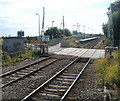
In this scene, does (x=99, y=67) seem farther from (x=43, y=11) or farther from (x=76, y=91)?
(x=43, y=11)

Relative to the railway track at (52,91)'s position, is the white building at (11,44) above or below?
above

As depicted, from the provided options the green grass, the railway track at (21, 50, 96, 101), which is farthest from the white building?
the railway track at (21, 50, 96, 101)

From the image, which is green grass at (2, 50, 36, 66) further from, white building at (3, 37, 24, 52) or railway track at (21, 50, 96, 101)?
railway track at (21, 50, 96, 101)

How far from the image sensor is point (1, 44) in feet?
84.7

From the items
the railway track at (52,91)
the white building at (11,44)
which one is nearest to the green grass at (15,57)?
the white building at (11,44)

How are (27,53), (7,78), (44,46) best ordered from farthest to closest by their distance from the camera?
(44,46) < (27,53) < (7,78)

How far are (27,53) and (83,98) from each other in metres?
16.8

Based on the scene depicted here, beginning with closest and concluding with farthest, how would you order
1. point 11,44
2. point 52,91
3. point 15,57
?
point 52,91 < point 15,57 < point 11,44

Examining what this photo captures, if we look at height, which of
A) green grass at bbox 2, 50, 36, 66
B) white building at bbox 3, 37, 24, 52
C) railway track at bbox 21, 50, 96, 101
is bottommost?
railway track at bbox 21, 50, 96, 101

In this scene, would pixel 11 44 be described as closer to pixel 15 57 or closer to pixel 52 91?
pixel 15 57

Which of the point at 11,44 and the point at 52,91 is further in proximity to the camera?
the point at 11,44

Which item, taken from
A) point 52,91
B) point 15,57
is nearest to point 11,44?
point 15,57

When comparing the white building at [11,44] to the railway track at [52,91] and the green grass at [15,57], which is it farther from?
the railway track at [52,91]

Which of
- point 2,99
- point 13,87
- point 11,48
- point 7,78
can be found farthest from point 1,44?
point 2,99
